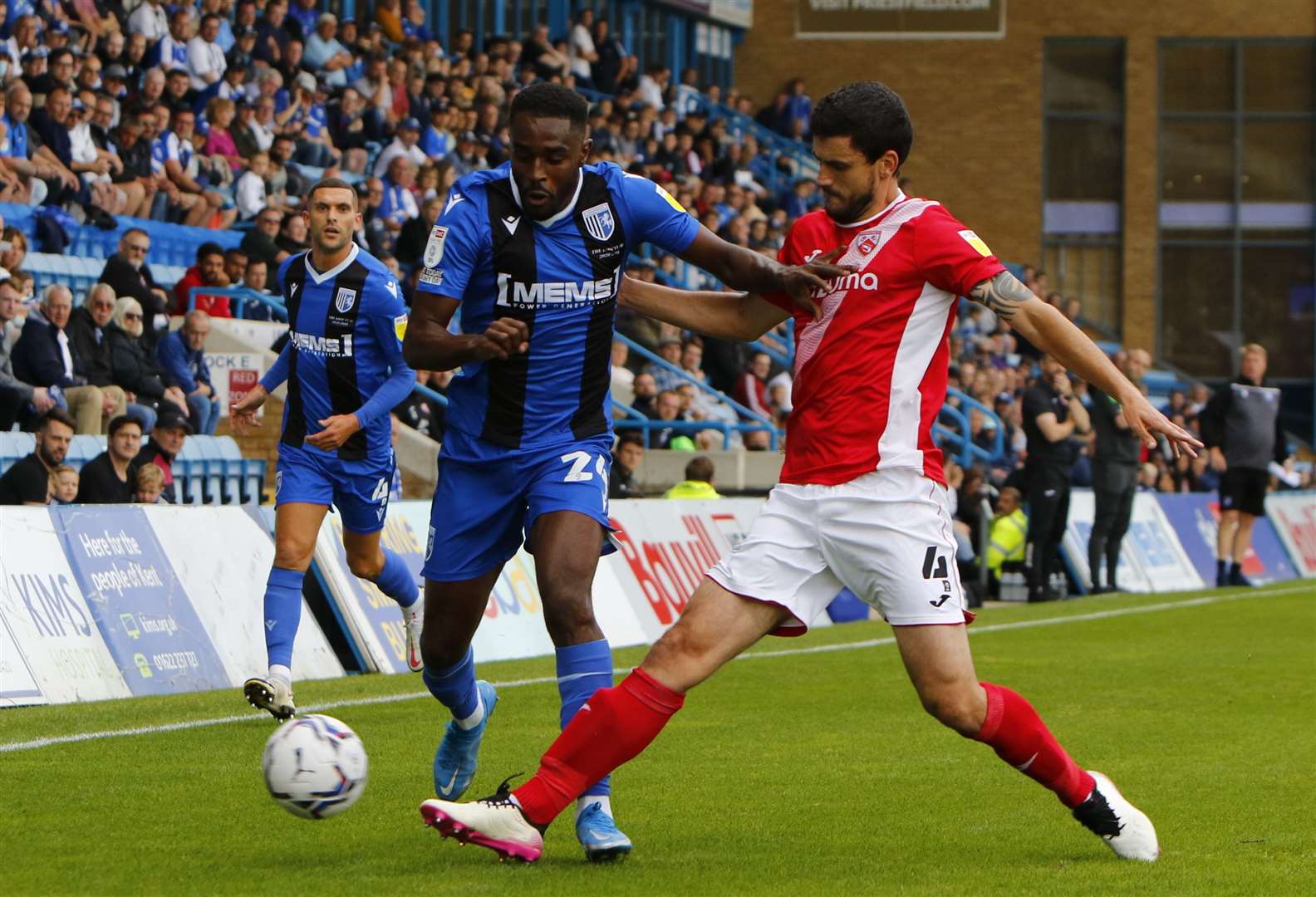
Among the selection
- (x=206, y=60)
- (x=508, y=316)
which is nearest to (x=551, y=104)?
(x=508, y=316)

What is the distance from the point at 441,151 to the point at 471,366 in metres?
18.5

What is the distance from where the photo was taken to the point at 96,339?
15781 millimetres

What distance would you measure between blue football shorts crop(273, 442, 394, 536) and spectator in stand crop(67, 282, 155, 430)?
569 centimetres

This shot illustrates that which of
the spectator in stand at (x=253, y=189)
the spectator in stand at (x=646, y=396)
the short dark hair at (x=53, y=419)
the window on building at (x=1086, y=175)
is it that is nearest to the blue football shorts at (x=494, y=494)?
the short dark hair at (x=53, y=419)

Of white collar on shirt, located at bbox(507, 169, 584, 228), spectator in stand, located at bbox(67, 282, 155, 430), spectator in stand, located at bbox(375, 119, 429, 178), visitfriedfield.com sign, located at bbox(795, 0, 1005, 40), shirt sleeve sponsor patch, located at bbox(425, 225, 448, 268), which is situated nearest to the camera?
shirt sleeve sponsor patch, located at bbox(425, 225, 448, 268)

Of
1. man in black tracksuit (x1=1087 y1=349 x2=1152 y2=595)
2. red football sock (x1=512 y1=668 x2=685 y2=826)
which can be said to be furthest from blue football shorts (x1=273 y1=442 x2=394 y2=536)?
man in black tracksuit (x1=1087 y1=349 x2=1152 y2=595)

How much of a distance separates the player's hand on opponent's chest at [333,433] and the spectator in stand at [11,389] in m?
6.23

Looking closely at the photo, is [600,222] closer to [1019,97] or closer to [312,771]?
[312,771]

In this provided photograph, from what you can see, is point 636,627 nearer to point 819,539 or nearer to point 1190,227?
point 819,539

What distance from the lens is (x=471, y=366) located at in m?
6.47

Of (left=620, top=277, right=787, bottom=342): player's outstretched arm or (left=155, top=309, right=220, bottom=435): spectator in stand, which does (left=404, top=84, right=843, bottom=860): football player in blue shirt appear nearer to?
(left=620, top=277, right=787, bottom=342): player's outstretched arm

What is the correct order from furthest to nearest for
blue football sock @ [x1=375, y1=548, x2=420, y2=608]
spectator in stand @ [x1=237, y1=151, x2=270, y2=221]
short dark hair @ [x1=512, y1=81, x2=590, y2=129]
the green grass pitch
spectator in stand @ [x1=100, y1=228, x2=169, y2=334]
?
spectator in stand @ [x1=237, y1=151, x2=270, y2=221] → spectator in stand @ [x1=100, y1=228, x2=169, y2=334] → blue football sock @ [x1=375, y1=548, x2=420, y2=608] → short dark hair @ [x1=512, y1=81, x2=590, y2=129] → the green grass pitch

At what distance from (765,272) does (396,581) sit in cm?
492

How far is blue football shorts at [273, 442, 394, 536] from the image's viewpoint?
989 centimetres
